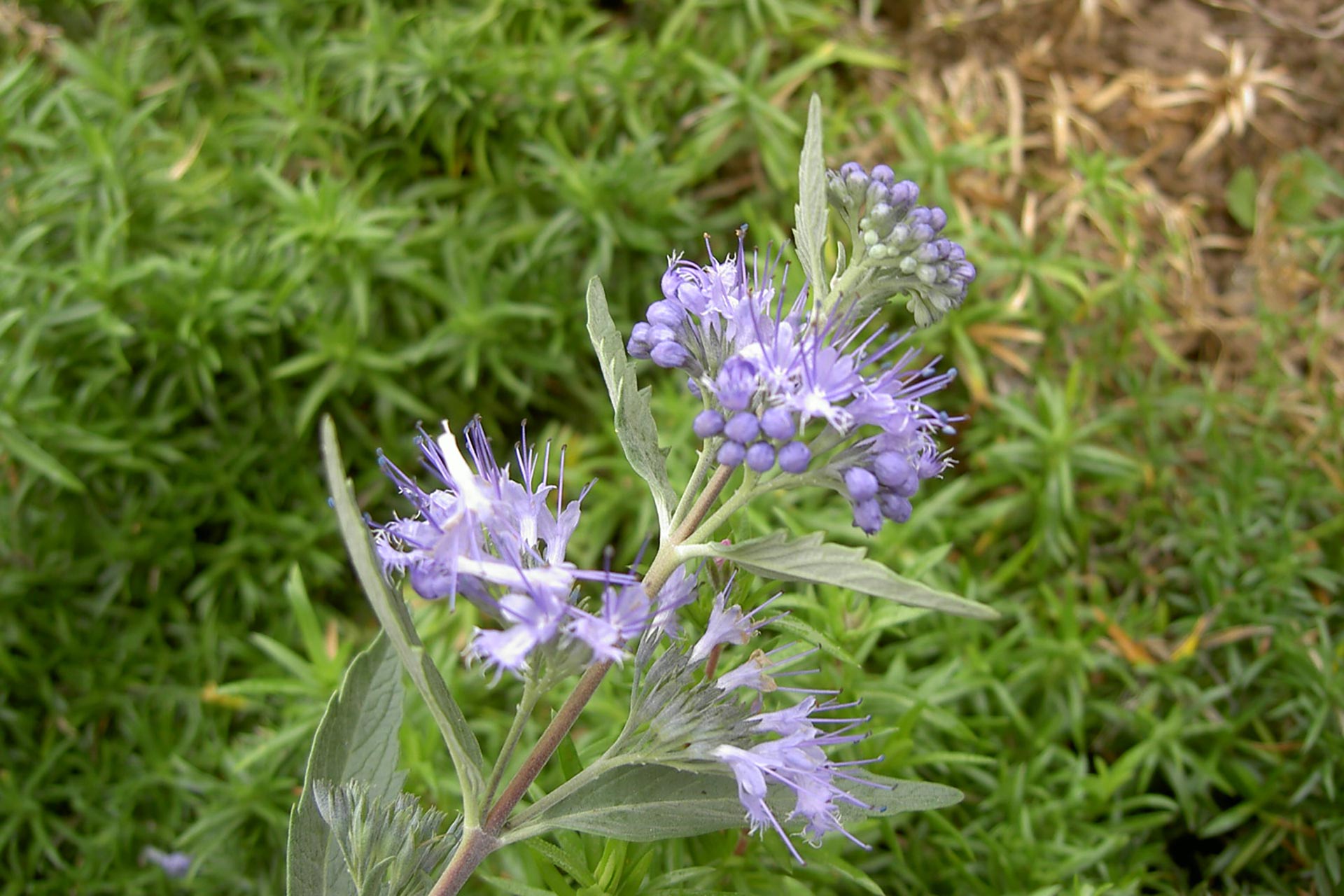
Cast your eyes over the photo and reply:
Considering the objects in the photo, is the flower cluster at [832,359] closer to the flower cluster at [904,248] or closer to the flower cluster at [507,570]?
the flower cluster at [904,248]

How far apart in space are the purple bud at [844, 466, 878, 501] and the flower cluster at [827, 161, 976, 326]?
26cm

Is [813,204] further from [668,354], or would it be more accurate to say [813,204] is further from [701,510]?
[701,510]

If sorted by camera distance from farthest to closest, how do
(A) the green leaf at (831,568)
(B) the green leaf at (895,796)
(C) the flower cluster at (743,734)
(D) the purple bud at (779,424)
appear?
(B) the green leaf at (895,796) → (C) the flower cluster at (743,734) → (D) the purple bud at (779,424) → (A) the green leaf at (831,568)

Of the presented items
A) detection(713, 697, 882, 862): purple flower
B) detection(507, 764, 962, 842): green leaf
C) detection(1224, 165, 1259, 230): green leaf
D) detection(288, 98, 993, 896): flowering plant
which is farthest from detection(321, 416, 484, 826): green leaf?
detection(1224, 165, 1259, 230): green leaf

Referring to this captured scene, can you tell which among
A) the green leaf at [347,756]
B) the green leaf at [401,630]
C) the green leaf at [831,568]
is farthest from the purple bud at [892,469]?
the green leaf at [347,756]

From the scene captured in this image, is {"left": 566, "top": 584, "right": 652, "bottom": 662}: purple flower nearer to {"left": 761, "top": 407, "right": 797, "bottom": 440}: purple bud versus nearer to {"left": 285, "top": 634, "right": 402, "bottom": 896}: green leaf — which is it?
{"left": 761, "top": 407, "right": 797, "bottom": 440}: purple bud

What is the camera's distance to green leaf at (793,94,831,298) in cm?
138

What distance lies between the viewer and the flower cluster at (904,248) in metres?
1.37

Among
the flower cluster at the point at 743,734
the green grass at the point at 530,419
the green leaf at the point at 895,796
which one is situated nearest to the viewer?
the flower cluster at the point at 743,734

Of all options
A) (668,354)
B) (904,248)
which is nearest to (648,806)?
(668,354)

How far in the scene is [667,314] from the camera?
4.55 feet

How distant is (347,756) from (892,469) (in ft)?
3.17

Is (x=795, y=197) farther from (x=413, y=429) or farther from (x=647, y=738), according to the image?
(x=647, y=738)

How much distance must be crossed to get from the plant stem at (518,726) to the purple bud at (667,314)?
0.51 metres
